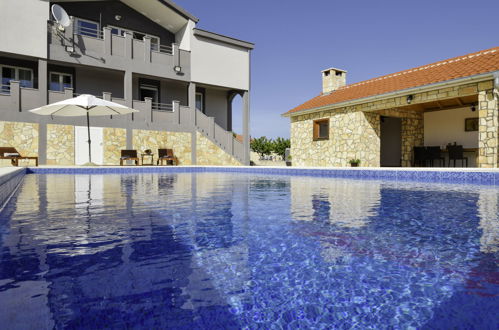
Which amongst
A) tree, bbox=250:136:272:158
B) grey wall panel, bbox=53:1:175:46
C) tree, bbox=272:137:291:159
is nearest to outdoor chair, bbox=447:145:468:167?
grey wall panel, bbox=53:1:175:46

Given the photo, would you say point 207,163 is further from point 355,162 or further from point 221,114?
point 355,162

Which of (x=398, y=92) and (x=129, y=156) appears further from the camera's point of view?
(x=129, y=156)

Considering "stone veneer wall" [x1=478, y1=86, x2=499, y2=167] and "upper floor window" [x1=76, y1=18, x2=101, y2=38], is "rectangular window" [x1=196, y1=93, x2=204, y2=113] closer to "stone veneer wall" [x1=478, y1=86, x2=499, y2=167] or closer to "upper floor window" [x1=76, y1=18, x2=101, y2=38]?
"upper floor window" [x1=76, y1=18, x2=101, y2=38]

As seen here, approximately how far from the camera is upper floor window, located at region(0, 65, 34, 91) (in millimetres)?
13394

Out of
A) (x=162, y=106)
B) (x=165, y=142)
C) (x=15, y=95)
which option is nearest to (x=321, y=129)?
(x=165, y=142)

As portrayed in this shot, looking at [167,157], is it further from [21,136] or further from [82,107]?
[21,136]

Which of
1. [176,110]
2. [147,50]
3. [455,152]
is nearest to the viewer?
[455,152]

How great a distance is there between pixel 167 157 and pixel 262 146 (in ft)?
71.2

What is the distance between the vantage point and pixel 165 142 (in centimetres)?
1541

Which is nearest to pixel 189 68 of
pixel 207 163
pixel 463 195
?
pixel 207 163

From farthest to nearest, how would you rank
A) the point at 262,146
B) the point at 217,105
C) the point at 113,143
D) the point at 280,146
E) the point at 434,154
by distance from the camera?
the point at 262,146 < the point at 280,146 < the point at 217,105 < the point at 113,143 < the point at 434,154

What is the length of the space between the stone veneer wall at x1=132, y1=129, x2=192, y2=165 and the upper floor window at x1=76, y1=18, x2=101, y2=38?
5.08m

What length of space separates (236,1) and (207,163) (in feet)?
34.6

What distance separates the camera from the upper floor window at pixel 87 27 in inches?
587
